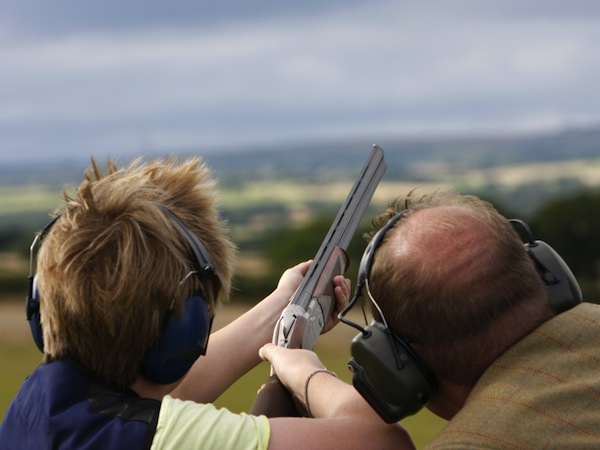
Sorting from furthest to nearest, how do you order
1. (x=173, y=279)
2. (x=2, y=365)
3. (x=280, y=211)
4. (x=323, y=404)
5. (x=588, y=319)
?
(x=280, y=211), (x=2, y=365), (x=323, y=404), (x=173, y=279), (x=588, y=319)

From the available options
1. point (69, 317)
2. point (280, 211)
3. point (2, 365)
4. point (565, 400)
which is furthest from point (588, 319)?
point (280, 211)

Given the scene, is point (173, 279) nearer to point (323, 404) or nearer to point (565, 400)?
point (323, 404)

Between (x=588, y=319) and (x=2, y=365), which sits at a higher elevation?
(x=588, y=319)

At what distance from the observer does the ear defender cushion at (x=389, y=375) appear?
250 centimetres

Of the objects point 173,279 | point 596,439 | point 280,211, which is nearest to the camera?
point 596,439

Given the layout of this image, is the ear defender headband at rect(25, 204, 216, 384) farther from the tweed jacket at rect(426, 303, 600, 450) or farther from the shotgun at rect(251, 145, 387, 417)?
the tweed jacket at rect(426, 303, 600, 450)

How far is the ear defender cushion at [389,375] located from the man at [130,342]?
6.7 inches

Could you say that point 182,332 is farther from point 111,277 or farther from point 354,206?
point 354,206

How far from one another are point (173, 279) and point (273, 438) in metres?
0.55

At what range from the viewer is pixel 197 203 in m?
2.97

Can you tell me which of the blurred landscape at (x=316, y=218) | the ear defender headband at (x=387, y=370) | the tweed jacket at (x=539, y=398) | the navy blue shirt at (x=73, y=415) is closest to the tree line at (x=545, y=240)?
the blurred landscape at (x=316, y=218)

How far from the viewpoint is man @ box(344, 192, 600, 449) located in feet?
7.54

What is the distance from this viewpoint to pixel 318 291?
337cm

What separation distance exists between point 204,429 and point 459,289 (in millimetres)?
826
